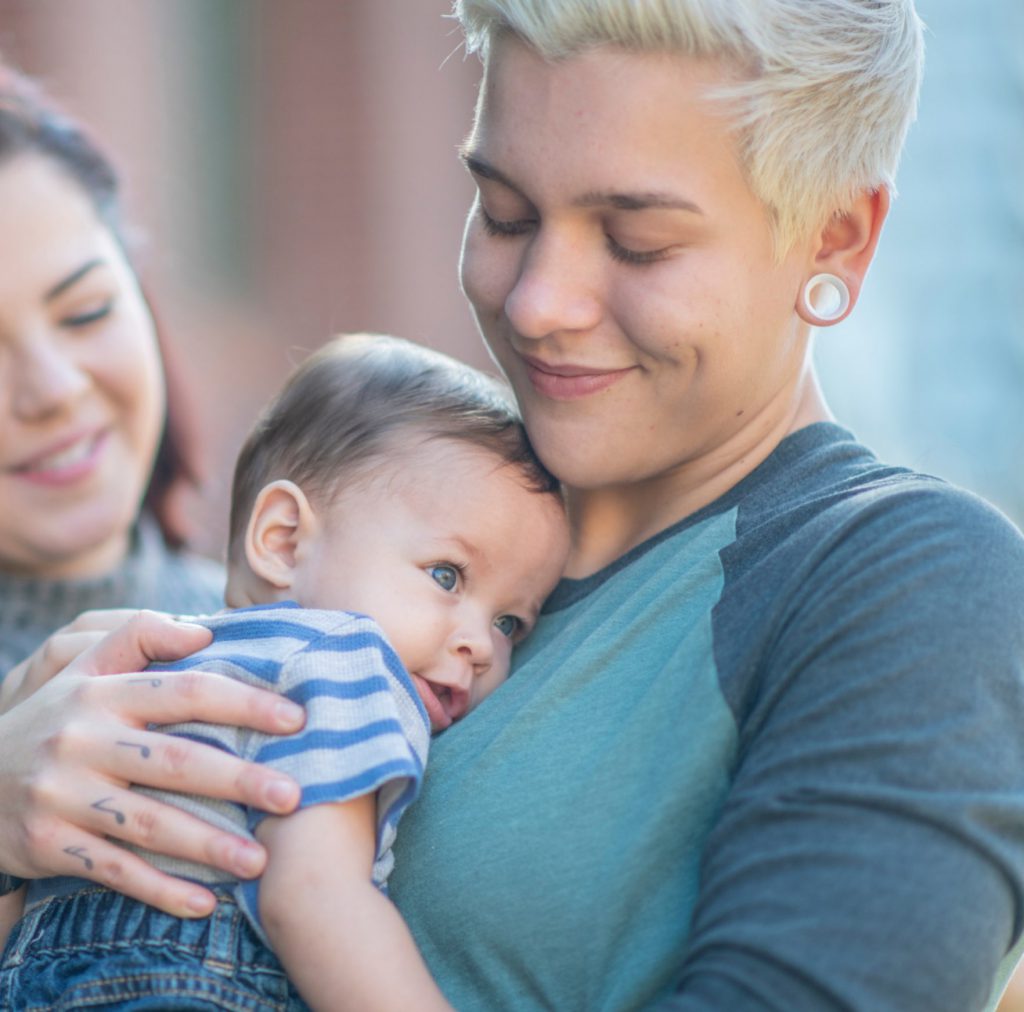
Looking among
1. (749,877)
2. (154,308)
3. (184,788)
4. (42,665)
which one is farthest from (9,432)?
(749,877)

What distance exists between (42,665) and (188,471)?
1.68 m

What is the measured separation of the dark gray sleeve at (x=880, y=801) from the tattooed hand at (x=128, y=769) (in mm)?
501

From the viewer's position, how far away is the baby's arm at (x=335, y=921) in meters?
1.43

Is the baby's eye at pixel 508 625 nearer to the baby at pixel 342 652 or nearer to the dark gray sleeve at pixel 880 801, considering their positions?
the baby at pixel 342 652

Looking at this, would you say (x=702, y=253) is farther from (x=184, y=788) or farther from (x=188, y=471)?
(x=188, y=471)

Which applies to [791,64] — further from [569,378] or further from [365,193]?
[365,193]

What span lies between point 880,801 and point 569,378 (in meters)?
0.74

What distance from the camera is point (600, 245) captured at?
1.70 meters

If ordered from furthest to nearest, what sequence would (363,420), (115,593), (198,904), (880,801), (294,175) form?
(294,175) → (115,593) → (363,420) → (198,904) → (880,801)

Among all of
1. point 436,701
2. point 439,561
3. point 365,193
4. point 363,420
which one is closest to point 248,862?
point 436,701

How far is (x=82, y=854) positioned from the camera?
1.63 m

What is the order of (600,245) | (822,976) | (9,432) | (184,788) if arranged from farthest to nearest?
(9,432)
(600,245)
(184,788)
(822,976)

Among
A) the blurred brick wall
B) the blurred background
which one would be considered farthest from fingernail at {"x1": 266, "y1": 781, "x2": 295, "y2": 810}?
the blurred brick wall

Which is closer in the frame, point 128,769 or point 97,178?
point 128,769
